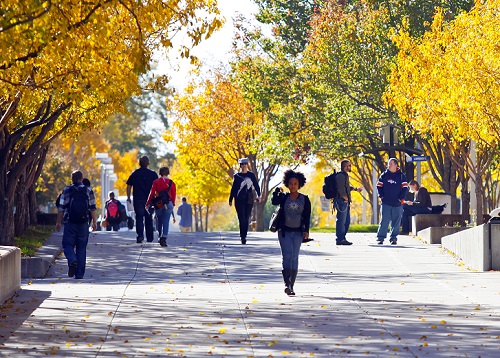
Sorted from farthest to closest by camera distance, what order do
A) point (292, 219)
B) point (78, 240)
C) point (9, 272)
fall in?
1. point (78, 240)
2. point (292, 219)
3. point (9, 272)

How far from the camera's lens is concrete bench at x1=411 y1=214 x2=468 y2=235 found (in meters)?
26.9

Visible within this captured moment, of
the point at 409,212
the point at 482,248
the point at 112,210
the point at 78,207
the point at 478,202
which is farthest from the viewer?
the point at 112,210

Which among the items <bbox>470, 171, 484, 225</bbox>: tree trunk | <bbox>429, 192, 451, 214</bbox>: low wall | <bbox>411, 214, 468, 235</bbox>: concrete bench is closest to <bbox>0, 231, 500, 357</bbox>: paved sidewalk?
<bbox>411, 214, 468, 235</bbox>: concrete bench

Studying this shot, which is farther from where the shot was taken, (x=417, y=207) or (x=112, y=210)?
(x=112, y=210)

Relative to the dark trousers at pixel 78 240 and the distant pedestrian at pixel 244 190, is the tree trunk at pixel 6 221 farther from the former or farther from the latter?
the dark trousers at pixel 78 240

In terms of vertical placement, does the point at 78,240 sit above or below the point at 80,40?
below

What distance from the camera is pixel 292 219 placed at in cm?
1504

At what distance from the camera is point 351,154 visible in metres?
40.3

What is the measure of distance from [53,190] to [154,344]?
171 ft

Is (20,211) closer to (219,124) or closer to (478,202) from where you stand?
(478,202)

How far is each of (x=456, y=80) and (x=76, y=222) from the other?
11476mm

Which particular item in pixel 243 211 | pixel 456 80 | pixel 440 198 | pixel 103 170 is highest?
pixel 456 80

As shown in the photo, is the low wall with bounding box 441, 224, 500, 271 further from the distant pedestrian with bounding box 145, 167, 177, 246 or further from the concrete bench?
the concrete bench

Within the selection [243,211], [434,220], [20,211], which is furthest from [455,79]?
[20,211]
